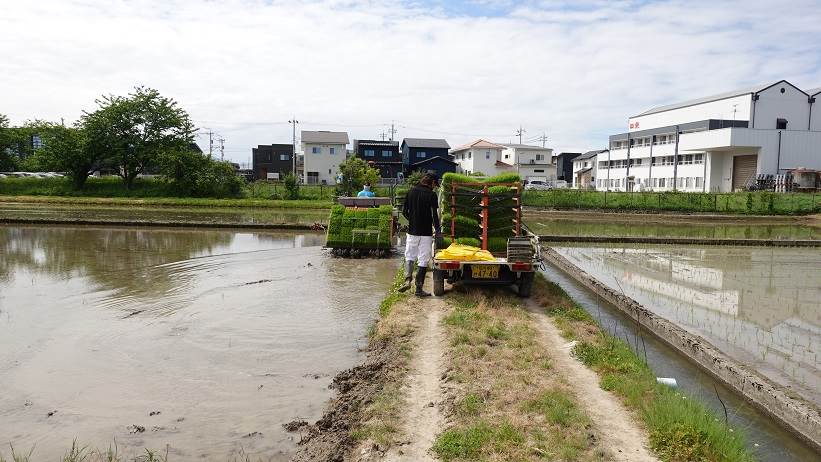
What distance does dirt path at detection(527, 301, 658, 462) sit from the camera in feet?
11.4

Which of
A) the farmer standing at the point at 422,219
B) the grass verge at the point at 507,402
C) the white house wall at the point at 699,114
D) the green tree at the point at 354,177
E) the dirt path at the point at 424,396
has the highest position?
the white house wall at the point at 699,114

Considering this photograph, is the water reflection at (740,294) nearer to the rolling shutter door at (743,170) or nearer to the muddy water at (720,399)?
the muddy water at (720,399)

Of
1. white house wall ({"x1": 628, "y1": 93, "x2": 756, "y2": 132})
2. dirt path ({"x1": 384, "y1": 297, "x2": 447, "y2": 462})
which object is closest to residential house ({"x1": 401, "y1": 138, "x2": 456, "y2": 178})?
white house wall ({"x1": 628, "y1": 93, "x2": 756, "y2": 132})

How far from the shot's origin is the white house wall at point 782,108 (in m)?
39.8

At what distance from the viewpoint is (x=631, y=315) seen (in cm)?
808

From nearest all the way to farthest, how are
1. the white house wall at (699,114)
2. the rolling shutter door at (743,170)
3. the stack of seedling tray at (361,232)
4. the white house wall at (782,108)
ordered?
the stack of seedling tray at (361,232) < the rolling shutter door at (743,170) < the white house wall at (782,108) < the white house wall at (699,114)

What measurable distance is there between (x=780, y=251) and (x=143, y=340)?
18.0 meters

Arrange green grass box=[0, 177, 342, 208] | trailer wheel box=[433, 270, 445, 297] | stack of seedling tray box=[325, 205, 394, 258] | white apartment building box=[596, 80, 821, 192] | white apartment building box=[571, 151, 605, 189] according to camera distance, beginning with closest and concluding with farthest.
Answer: trailer wheel box=[433, 270, 445, 297] → stack of seedling tray box=[325, 205, 394, 258] → green grass box=[0, 177, 342, 208] → white apartment building box=[596, 80, 821, 192] → white apartment building box=[571, 151, 605, 189]

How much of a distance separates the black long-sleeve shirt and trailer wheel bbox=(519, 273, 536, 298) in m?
1.58

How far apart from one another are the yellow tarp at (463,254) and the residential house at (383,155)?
48.5 m

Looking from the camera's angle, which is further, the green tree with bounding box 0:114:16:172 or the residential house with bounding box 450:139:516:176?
the residential house with bounding box 450:139:516:176


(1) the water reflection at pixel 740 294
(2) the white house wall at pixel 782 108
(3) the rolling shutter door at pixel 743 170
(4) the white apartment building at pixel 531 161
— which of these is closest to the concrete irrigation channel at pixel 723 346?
(1) the water reflection at pixel 740 294

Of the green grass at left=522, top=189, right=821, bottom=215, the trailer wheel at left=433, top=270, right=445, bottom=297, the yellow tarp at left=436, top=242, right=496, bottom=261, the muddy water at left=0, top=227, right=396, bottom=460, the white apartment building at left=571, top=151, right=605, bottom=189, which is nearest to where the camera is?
the muddy water at left=0, top=227, right=396, bottom=460

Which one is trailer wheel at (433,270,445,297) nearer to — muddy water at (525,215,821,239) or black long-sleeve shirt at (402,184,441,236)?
black long-sleeve shirt at (402,184,441,236)
